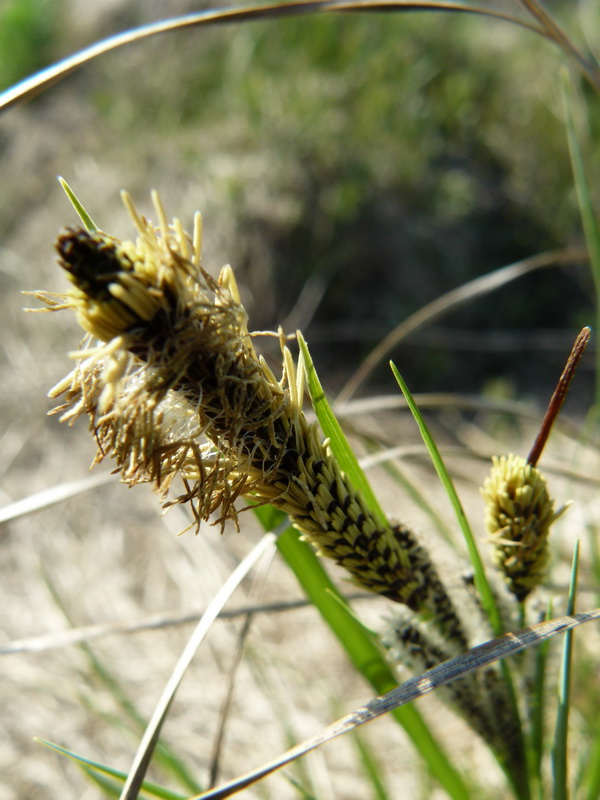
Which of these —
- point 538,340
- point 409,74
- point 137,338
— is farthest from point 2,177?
point 137,338

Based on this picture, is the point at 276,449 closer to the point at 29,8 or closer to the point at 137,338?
the point at 137,338

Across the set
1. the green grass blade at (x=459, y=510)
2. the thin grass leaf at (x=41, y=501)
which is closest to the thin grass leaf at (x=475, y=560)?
the green grass blade at (x=459, y=510)

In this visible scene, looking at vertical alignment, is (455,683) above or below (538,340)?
below

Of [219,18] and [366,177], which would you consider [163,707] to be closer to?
[219,18]

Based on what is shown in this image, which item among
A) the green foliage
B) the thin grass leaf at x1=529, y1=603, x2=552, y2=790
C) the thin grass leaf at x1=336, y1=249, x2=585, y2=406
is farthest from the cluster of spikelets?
the green foliage

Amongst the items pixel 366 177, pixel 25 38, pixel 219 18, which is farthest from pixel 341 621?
pixel 25 38

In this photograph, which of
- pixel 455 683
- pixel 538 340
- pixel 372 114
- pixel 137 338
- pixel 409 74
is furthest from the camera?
pixel 409 74
